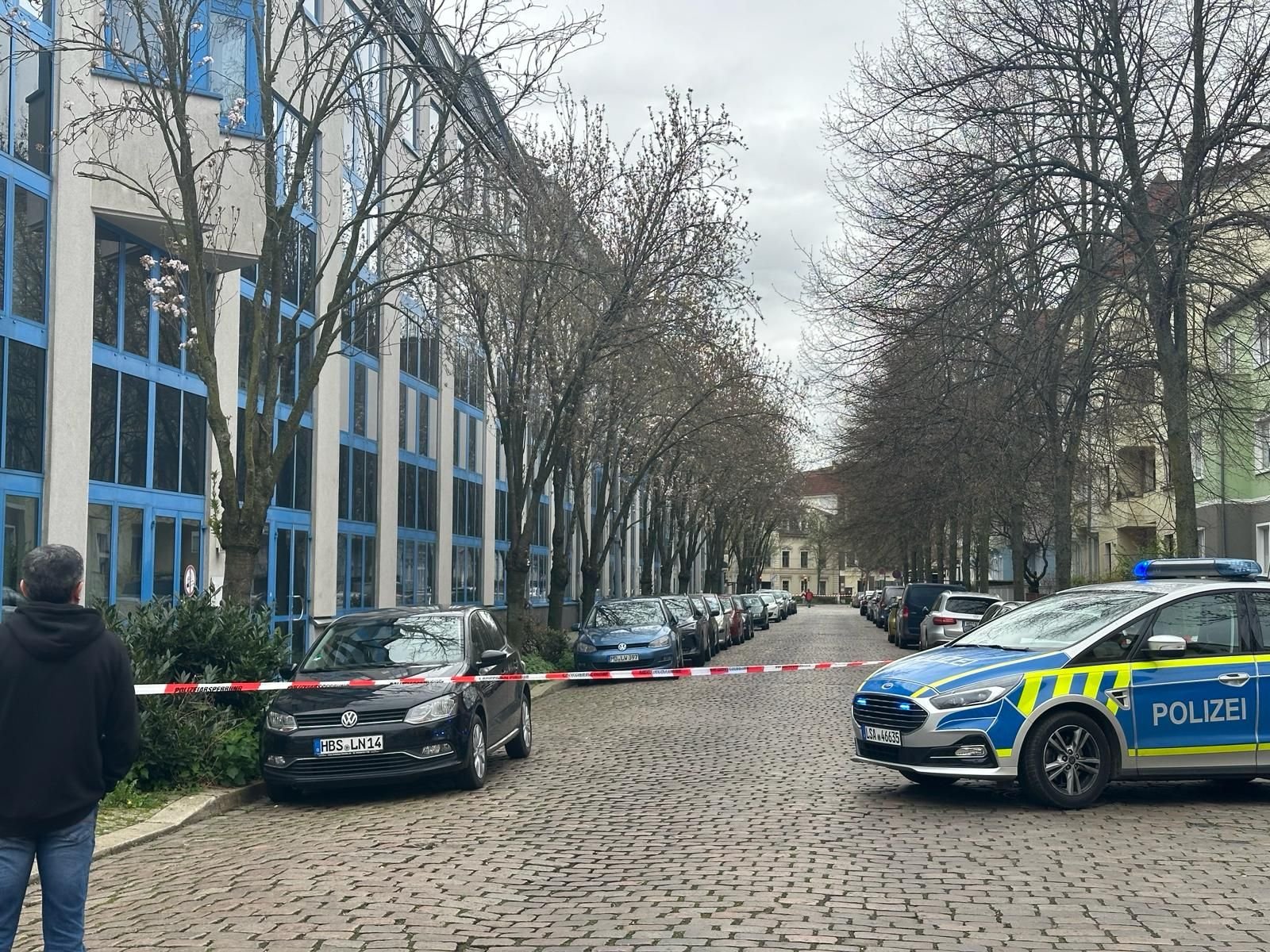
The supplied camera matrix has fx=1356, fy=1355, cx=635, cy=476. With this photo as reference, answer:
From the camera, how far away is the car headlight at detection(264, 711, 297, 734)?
1041cm

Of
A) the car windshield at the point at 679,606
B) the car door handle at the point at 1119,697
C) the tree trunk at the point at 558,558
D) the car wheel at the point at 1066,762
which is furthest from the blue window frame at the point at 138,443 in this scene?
the car door handle at the point at 1119,697

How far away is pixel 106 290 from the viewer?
63.5 feet

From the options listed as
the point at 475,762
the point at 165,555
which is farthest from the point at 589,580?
the point at 475,762

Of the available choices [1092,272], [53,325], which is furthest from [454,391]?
[1092,272]

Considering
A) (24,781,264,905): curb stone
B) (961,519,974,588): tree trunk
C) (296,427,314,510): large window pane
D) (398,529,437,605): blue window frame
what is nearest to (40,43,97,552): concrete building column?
→ (296,427,314,510): large window pane

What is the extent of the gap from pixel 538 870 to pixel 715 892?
1.22 meters

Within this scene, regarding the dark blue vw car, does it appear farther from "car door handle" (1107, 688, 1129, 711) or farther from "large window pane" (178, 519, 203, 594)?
"car door handle" (1107, 688, 1129, 711)

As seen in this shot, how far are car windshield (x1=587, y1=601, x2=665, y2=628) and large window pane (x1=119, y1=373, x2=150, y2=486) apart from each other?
28.0 ft

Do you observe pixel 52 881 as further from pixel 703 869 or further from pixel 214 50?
pixel 214 50

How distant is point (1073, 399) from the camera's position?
19828 mm

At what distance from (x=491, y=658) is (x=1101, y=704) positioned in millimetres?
5039

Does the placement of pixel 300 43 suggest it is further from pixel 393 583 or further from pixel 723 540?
pixel 723 540

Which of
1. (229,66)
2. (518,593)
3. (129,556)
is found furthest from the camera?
(518,593)

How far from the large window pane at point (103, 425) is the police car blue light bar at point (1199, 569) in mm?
13815
